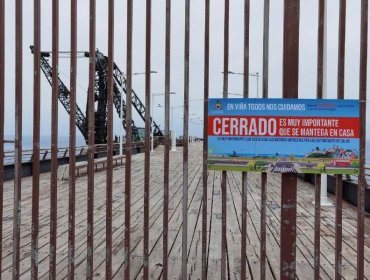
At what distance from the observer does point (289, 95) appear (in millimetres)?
2750

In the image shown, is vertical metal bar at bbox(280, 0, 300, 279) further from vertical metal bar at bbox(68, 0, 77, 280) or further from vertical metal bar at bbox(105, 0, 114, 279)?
vertical metal bar at bbox(68, 0, 77, 280)

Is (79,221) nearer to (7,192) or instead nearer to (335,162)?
(7,192)

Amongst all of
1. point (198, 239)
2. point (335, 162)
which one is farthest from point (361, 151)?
point (198, 239)

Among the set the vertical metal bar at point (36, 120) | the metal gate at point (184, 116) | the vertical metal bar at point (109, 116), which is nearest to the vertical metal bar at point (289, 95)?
the metal gate at point (184, 116)

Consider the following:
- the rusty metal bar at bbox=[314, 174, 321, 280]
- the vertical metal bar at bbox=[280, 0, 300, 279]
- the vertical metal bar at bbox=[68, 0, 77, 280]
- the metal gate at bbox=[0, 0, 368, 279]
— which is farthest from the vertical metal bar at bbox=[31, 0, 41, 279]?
the rusty metal bar at bbox=[314, 174, 321, 280]

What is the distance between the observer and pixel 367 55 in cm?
269

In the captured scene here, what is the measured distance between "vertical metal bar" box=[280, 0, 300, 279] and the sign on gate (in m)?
0.13

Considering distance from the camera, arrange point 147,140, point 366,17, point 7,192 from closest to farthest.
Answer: point 366,17 < point 147,140 < point 7,192

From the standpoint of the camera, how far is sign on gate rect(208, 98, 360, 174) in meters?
2.67

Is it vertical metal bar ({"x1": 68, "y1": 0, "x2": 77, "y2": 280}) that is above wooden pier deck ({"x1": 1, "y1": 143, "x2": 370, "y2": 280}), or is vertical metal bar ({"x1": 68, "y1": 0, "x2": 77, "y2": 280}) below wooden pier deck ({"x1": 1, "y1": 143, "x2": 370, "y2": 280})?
above

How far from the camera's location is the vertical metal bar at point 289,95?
2.74m

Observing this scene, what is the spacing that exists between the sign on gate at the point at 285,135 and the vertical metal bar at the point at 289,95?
0.42 feet

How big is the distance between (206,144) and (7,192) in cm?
921

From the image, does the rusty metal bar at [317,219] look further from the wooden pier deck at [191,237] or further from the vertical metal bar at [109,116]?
the vertical metal bar at [109,116]
